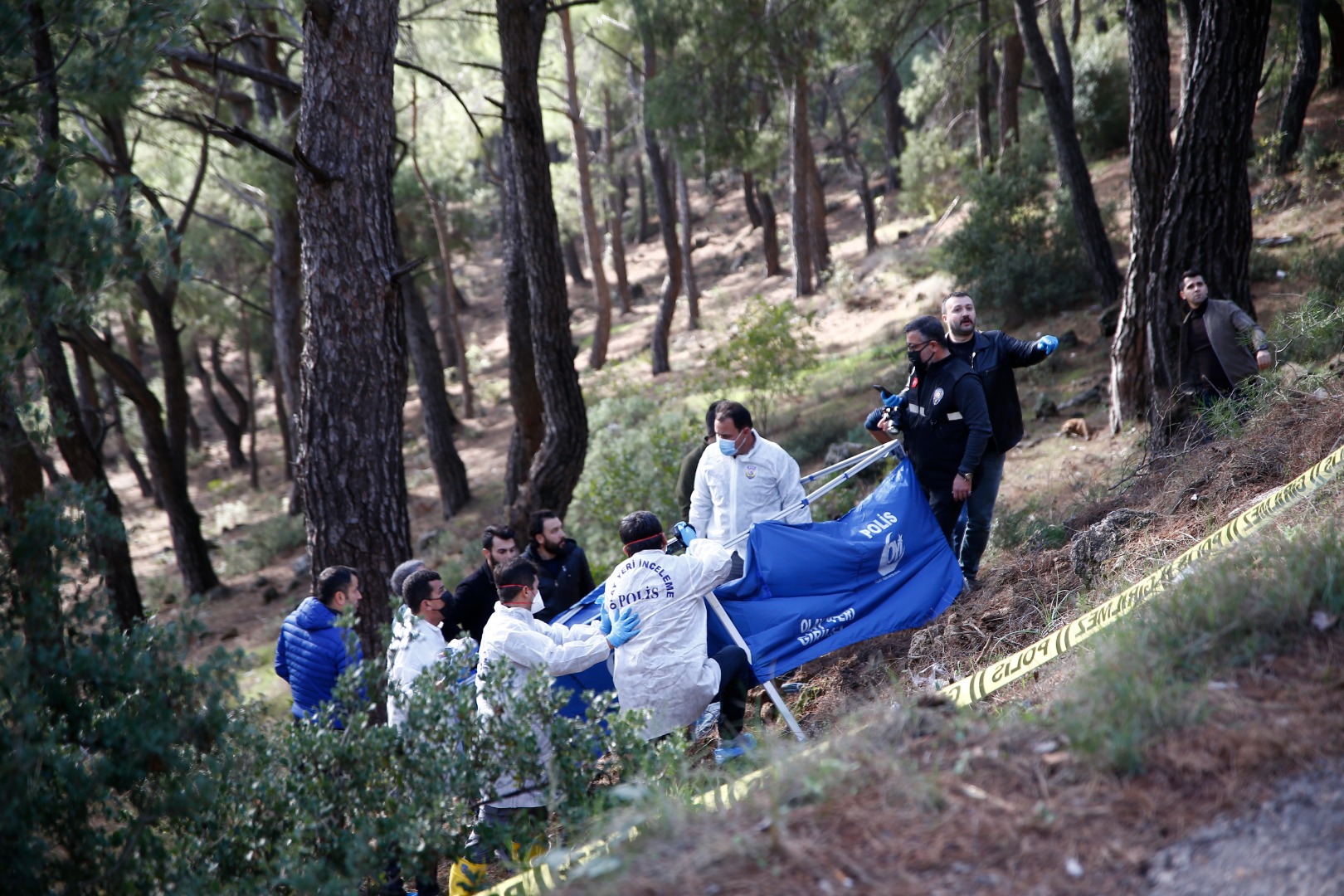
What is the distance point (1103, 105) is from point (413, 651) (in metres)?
23.4

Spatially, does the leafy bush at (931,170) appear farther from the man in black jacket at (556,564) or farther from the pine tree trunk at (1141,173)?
the man in black jacket at (556,564)

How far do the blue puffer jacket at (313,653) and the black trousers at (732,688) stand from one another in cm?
208

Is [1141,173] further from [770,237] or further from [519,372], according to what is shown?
[770,237]

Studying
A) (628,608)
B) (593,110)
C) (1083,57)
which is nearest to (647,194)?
(593,110)

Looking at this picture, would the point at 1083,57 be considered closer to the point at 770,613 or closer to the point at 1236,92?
the point at 1236,92

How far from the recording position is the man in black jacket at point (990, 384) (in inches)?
242

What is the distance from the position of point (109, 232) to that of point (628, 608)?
283 cm

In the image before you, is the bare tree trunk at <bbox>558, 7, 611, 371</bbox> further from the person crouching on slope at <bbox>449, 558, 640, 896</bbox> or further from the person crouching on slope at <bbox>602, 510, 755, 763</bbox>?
the person crouching on slope at <bbox>449, 558, 640, 896</bbox>

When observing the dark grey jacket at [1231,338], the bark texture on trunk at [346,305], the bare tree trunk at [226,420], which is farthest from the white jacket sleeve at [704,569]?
the bare tree trunk at [226,420]

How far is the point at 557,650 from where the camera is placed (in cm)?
480

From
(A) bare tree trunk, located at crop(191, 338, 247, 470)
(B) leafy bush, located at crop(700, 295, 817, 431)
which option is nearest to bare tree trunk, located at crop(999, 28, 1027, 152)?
(B) leafy bush, located at crop(700, 295, 817, 431)

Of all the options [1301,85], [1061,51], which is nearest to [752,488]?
[1061,51]

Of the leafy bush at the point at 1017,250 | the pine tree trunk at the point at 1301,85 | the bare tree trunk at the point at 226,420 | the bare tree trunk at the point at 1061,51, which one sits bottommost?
the bare tree trunk at the point at 226,420

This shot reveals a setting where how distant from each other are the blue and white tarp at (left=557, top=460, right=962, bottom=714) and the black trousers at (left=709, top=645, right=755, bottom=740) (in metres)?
0.19
